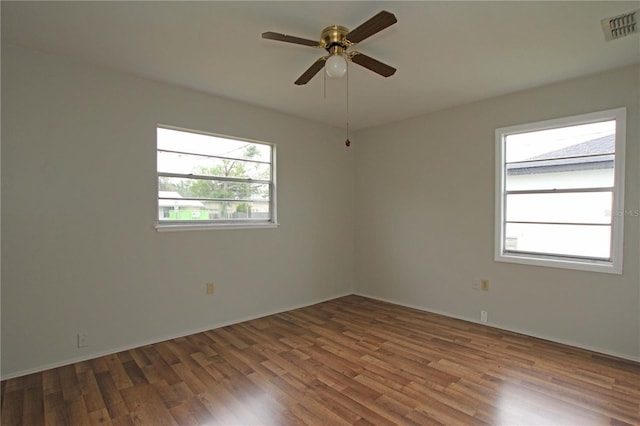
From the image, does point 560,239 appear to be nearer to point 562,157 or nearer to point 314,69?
point 562,157

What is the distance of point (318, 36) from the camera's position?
7.72 feet

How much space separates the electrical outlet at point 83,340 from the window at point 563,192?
4.13 metres

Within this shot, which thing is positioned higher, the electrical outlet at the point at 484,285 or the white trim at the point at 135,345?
the electrical outlet at the point at 484,285

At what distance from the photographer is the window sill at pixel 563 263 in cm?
292

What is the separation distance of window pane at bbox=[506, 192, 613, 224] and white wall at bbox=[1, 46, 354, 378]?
286cm

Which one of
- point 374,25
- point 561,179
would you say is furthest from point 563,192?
point 374,25

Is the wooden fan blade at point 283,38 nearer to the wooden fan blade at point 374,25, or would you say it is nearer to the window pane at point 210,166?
the wooden fan blade at point 374,25

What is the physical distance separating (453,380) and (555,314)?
1554 mm

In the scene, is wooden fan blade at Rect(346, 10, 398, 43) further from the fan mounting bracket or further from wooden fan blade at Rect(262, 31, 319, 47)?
wooden fan blade at Rect(262, 31, 319, 47)

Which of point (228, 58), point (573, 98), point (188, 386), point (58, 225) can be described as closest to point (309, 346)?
point (188, 386)

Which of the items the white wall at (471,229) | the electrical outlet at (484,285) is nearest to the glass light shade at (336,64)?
the white wall at (471,229)

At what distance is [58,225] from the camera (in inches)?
105

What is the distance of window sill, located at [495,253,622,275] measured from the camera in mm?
2918

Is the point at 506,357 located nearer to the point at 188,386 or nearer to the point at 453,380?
the point at 453,380
